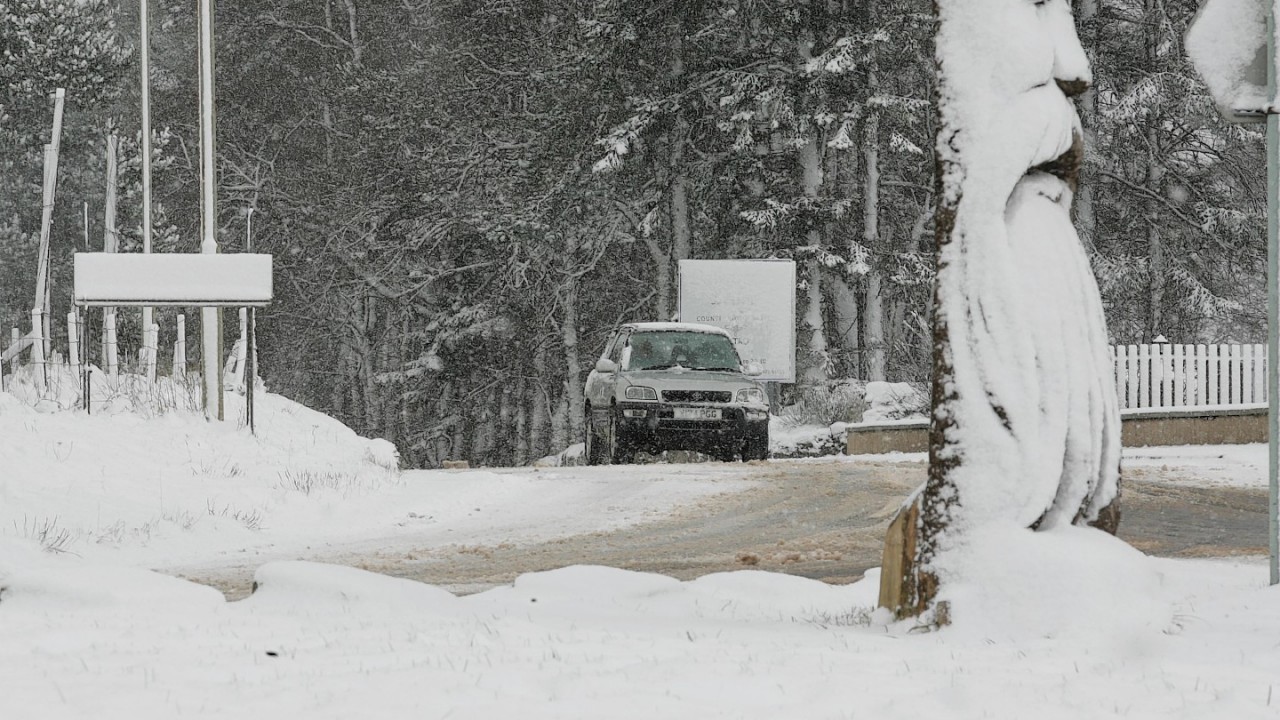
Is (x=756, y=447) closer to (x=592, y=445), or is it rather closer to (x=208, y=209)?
(x=592, y=445)

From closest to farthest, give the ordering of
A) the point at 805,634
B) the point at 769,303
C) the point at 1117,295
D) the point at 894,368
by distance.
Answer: the point at 805,634, the point at 769,303, the point at 1117,295, the point at 894,368

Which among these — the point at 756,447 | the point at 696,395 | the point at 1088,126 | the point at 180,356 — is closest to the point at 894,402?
the point at 756,447

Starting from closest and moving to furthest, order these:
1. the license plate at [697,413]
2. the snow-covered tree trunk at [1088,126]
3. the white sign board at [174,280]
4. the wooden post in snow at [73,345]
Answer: the white sign board at [174,280] < the wooden post in snow at [73,345] < the license plate at [697,413] < the snow-covered tree trunk at [1088,126]

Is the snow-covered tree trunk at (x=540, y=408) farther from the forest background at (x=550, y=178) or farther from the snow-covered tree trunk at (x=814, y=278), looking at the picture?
the snow-covered tree trunk at (x=814, y=278)

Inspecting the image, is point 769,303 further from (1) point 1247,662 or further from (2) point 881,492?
(1) point 1247,662

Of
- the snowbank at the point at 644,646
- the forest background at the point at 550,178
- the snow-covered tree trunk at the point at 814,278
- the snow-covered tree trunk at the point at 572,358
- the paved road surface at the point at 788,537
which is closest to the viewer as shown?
the snowbank at the point at 644,646

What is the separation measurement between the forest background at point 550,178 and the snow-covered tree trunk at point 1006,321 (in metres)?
19.4

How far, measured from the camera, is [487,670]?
573 cm

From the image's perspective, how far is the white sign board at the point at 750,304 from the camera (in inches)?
1054

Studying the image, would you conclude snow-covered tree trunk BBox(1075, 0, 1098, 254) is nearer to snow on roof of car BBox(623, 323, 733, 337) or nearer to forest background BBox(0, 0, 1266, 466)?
forest background BBox(0, 0, 1266, 466)

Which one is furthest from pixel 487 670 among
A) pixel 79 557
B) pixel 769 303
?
pixel 769 303

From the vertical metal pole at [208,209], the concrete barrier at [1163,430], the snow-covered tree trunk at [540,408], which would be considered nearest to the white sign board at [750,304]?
the concrete barrier at [1163,430]

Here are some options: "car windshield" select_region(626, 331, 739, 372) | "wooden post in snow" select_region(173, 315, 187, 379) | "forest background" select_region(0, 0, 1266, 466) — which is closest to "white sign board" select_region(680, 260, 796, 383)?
"forest background" select_region(0, 0, 1266, 466)

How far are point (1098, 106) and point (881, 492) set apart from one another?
21.0 meters
